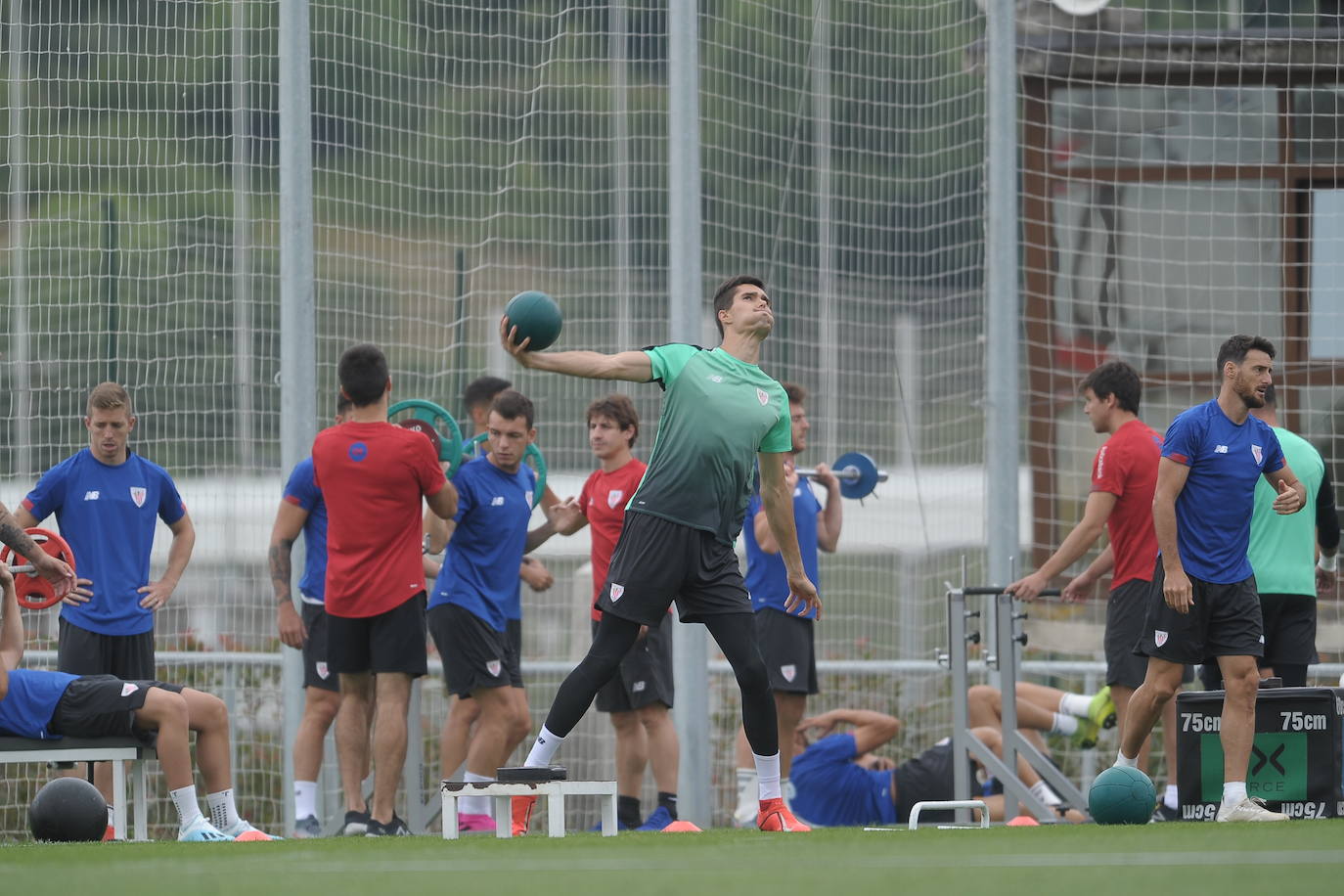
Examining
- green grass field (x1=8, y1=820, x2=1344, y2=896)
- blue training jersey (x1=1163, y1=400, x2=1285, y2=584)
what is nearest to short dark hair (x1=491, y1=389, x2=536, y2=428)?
green grass field (x1=8, y1=820, x2=1344, y2=896)

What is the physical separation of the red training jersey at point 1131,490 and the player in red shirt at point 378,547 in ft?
10.0

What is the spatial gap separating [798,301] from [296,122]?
312 centimetres

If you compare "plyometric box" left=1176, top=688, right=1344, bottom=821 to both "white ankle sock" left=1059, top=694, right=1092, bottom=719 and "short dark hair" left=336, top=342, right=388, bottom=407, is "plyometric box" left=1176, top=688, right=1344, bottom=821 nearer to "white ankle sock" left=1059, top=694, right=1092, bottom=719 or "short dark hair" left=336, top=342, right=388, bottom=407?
"white ankle sock" left=1059, top=694, right=1092, bottom=719

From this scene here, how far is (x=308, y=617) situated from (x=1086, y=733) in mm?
4182

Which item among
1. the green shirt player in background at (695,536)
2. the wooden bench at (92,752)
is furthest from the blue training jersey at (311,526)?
the green shirt player in background at (695,536)

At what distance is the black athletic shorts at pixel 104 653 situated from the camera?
908cm

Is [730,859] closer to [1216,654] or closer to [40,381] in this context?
[1216,654]

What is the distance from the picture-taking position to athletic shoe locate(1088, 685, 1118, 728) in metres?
10.3

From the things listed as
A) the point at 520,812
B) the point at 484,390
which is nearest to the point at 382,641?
the point at 520,812

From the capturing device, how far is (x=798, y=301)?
1173 centimetres

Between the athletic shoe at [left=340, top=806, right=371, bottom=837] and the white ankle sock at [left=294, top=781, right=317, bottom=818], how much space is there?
1.70 ft

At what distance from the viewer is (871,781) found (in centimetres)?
1012

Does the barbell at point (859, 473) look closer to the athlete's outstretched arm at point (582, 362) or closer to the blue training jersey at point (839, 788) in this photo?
the blue training jersey at point (839, 788)

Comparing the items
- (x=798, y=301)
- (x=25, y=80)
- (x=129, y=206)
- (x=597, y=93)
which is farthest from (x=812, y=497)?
(x=25, y=80)
